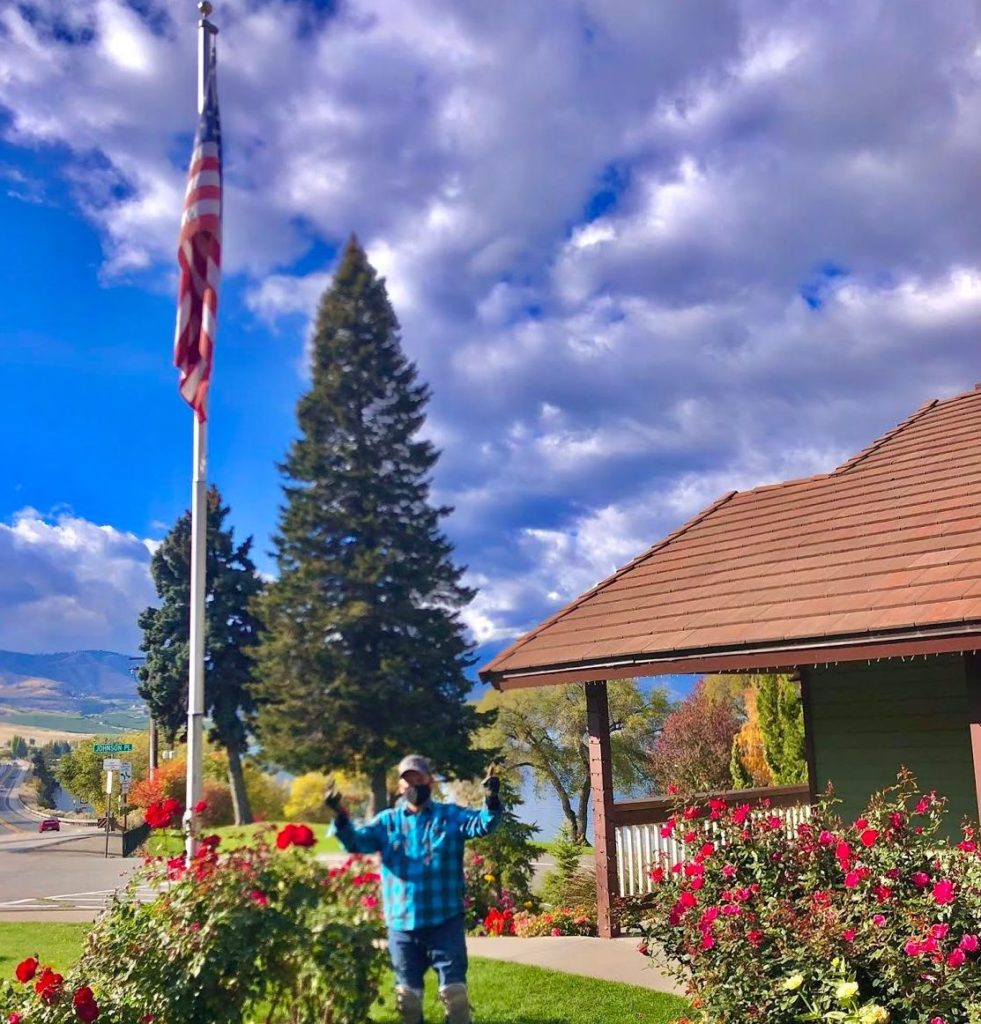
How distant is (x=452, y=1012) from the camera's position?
484 cm

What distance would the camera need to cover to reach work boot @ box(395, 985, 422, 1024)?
4934 mm

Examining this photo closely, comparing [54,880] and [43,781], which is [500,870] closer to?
[54,880]

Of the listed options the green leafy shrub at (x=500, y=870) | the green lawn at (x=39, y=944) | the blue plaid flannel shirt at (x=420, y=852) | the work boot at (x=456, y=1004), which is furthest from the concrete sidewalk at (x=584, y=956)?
the green lawn at (x=39, y=944)

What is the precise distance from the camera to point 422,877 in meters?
4.92

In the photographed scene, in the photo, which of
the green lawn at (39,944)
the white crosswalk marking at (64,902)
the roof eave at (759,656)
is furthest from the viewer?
the white crosswalk marking at (64,902)

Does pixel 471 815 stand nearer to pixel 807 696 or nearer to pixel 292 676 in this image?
pixel 807 696

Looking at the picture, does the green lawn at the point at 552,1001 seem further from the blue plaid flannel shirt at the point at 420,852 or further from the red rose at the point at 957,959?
the red rose at the point at 957,959

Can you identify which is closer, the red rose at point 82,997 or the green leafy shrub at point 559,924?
the red rose at point 82,997

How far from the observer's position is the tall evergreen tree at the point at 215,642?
41.9 metres

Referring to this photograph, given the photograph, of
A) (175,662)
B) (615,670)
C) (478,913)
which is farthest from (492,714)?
(615,670)

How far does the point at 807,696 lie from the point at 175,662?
1413 inches

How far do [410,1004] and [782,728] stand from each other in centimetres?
1771

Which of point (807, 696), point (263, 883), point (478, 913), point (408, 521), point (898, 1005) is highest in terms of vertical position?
point (408, 521)

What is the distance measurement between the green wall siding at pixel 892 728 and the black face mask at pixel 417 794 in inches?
271
